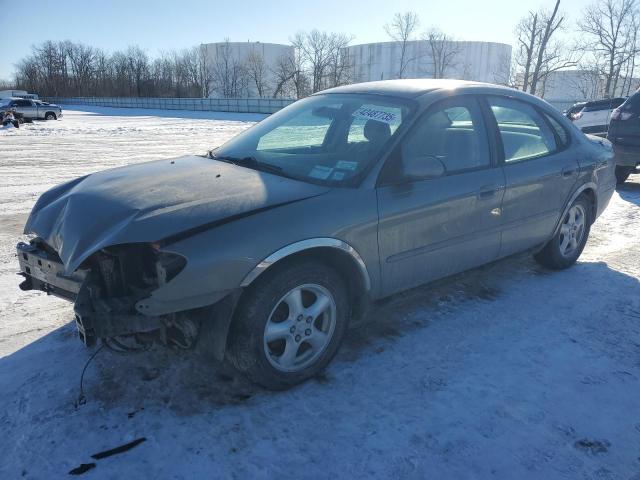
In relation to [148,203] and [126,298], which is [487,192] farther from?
[126,298]

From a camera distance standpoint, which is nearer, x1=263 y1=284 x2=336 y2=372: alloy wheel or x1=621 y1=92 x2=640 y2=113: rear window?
x1=263 y1=284 x2=336 y2=372: alloy wheel

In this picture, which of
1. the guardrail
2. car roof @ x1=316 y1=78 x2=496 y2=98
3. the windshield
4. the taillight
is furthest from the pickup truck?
car roof @ x1=316 y1=78 x2=496 y2=98

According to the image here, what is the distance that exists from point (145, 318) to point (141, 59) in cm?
9928

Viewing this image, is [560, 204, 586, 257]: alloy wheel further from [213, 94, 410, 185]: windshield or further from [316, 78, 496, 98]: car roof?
[213, 94, 410, 185]: windshield

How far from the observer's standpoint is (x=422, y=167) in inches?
118

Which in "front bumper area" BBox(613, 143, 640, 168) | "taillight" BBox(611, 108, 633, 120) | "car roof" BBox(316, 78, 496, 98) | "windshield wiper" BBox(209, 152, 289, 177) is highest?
"car roof" BBox(316, 78, 496, 98)

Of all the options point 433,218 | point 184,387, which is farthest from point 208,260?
point 433,218

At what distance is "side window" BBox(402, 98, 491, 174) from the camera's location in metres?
3.21

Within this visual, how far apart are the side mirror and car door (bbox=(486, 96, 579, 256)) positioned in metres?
0.91

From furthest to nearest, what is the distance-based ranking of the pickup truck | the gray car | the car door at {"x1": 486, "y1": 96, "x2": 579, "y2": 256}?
the pickup truck < the car door at {"x1": 486, "y1": 96, "x2": 579, "y2": 256} < the gray car

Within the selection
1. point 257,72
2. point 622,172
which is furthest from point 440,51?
point 622,172

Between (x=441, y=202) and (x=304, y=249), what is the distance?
1113 mm

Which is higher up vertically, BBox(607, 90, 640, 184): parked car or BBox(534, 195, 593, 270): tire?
BBox(607, 90, 640, 184): parked car

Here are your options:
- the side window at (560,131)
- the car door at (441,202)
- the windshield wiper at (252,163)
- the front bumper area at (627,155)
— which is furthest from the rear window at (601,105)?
the windshield wiper at (252,163)
